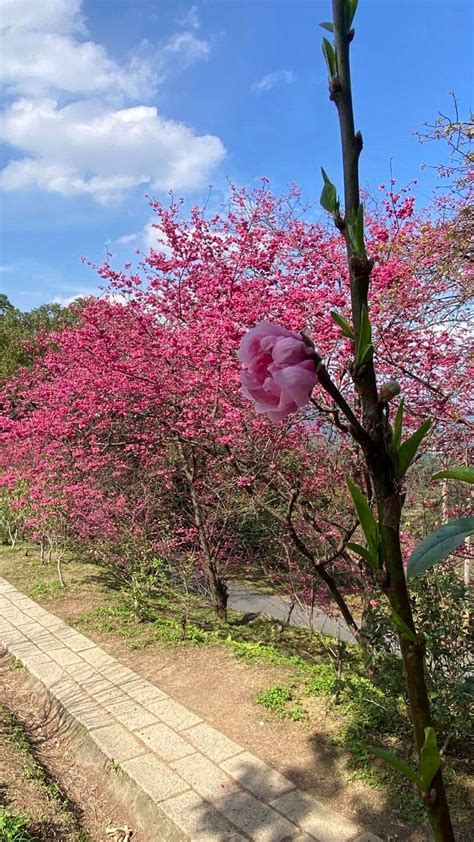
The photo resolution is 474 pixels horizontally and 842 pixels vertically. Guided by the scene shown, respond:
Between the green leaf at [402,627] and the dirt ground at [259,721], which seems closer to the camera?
the green leaf at [402,627]

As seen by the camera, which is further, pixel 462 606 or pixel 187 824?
pixel 462 606

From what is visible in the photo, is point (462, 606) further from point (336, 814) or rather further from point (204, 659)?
point (204, 659)

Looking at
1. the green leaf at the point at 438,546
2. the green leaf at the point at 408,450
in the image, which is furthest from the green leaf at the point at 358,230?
the green leaf at the point at 438,546

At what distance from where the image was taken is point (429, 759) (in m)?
0.81

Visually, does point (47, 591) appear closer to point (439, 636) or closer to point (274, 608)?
point (274, 608)

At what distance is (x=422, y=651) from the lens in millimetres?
840

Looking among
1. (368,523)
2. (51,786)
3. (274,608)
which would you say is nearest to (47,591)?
(274,608)

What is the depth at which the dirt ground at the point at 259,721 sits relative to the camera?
8.58 ft

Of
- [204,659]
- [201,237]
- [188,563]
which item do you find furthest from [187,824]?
[201,237]

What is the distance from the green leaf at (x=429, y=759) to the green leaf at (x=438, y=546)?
218mm

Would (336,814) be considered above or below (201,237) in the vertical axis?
below

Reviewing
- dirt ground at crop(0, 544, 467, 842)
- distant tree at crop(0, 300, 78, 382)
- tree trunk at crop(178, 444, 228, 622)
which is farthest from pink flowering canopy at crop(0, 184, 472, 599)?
distant tree at crop(0, 300, 78, 382)

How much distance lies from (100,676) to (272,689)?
1294 mm

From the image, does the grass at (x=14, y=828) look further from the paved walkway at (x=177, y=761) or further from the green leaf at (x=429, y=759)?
the green leaf at (x=429, y=759)
